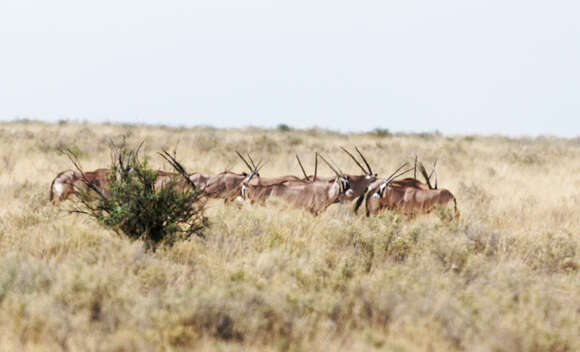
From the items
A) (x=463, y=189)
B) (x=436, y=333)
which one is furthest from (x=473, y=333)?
(x=463, y=189)

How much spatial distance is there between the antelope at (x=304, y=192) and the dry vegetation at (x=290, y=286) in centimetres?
47

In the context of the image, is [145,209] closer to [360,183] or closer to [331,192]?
[331,192]

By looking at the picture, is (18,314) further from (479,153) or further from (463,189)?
(479,153)

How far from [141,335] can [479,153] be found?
23.7m

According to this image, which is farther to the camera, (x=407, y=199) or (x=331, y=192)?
(x=331, y=192)

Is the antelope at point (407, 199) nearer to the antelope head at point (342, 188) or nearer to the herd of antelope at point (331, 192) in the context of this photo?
the herd of antelope at point (331, 192)

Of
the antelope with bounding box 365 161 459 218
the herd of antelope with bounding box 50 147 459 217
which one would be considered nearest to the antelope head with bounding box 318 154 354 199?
the herd of antelope with bounding box 50 147 459 217

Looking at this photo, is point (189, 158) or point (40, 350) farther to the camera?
point (189, 158)

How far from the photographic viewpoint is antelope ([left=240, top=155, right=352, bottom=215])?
864cm

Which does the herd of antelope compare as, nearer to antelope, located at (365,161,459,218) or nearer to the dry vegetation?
antelope, located at (365,161,459,218)

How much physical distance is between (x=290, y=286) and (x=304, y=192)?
418cm

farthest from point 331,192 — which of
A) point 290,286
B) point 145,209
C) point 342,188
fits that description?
point 290,286

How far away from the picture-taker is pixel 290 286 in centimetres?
474

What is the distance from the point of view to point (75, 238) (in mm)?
5844
